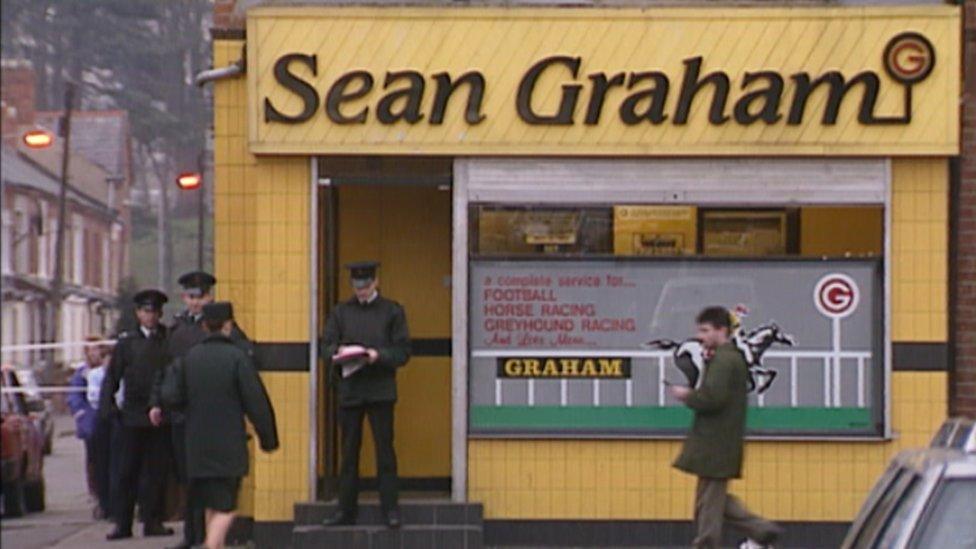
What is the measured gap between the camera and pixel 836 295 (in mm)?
14484

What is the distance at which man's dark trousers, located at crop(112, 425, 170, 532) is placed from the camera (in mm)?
15695

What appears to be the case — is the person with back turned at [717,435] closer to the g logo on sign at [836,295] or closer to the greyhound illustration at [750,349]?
the greyhound illustration at [750,349]

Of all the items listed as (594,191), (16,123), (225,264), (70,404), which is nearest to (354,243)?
(225,264)

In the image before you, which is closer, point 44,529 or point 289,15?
point 289,15

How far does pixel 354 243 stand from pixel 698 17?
127 inches

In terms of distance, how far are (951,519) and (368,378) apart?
807cm

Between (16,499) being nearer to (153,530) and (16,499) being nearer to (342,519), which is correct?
(153,530)

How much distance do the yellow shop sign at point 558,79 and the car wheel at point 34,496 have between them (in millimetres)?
6749

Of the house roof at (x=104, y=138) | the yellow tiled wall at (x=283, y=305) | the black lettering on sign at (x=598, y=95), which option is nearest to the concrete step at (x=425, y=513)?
the yellow tiled wall at (x=283, y=305)

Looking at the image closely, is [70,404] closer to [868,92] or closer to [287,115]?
[287,115]

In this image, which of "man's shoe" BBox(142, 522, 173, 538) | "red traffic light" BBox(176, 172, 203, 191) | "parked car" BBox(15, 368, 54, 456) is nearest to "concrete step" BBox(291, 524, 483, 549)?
"man's shoe" BBox(142, 522, 173, 538)

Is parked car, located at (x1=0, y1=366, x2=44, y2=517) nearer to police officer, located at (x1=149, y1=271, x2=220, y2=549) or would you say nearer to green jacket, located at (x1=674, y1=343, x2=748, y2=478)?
police officer, located at (x1=149, y1=271, x2=220, y2=549)

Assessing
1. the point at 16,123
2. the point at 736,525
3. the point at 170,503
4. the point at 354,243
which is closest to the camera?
the point at 16,123

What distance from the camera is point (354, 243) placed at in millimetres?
15578
